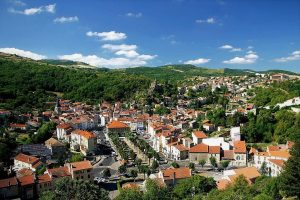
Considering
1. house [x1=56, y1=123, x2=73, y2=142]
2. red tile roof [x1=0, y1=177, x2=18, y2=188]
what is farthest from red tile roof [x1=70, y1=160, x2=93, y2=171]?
house [x1=56, y1=123, x2=73, y2=142]

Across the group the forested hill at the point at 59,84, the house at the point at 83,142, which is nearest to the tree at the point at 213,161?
the house at the point at 83,142

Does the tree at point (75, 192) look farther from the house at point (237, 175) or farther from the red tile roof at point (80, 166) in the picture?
the house at point (237, 175)

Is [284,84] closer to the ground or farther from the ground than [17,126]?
farther from the ground

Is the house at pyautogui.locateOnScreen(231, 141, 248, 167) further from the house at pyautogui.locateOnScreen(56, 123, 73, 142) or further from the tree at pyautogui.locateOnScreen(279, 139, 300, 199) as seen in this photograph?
the house at pyautogui.locateOnScreen(56, 123, 73, 142)

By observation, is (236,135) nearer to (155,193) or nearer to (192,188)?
(192,188)

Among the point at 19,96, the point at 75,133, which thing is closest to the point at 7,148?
the point at 75,133

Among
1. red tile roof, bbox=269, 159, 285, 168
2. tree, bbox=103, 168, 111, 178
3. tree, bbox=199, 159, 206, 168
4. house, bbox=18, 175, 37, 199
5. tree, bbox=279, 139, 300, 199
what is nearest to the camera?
tree, bbox=279, 139, 300, 199

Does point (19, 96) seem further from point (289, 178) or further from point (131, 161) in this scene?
point (289, 178)
